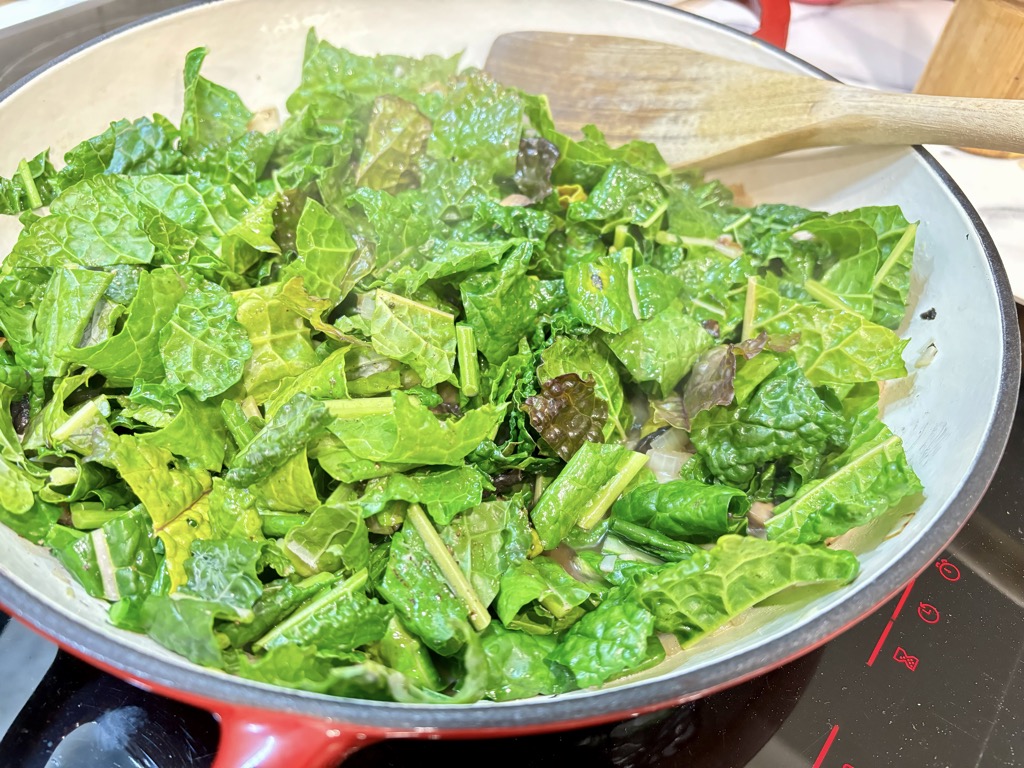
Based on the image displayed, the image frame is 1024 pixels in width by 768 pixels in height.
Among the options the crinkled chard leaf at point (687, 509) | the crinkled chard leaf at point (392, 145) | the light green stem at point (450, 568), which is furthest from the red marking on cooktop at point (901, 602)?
the crinkled chard leaf at point (392, 145)

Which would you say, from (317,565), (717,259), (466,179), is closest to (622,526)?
(317,565)

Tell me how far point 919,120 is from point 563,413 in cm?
102

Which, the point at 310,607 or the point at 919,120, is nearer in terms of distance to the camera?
the point at 310,607

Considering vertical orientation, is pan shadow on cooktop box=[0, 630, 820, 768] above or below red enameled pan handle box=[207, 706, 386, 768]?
Answer: below

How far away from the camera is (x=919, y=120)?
5.19 ft

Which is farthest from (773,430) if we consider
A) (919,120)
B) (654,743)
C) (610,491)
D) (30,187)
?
(30,187)

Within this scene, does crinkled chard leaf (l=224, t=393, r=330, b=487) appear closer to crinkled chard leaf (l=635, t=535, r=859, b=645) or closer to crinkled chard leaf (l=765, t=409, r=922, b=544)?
crinkled chard leaf (l=635, t=535, r=859, b=645)

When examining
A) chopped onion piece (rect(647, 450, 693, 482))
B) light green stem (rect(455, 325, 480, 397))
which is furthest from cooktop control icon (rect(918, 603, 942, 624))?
light green stem (rect(455, 325, 480, 397))

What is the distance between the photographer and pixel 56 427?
1.30 meters

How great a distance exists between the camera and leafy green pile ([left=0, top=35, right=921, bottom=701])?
3.78 feet

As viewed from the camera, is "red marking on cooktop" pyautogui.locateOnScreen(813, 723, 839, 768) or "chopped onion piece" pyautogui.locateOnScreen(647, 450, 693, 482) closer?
"red marking on cooktop" pyautogui.locateOnScreen(813, 723, 839, 768)

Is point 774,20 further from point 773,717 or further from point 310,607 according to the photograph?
point 310,607

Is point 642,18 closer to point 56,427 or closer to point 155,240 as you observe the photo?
point 155,240

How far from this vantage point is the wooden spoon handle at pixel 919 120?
1.47m
